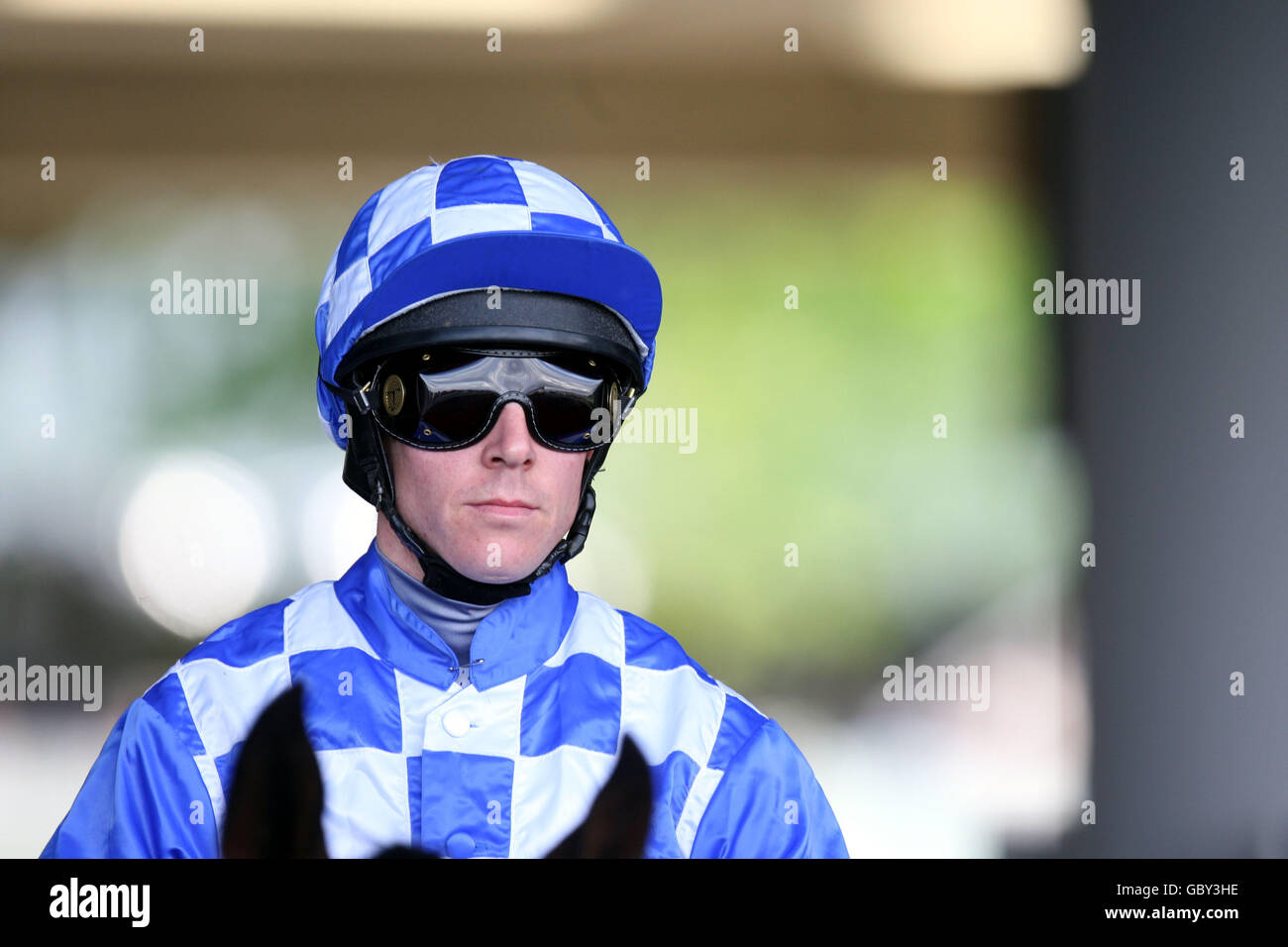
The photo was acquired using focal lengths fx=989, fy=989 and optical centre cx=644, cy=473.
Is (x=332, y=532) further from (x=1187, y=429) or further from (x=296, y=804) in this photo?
(x=1187, y=429)

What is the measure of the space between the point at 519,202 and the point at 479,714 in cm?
61

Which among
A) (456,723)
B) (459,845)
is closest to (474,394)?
(456,723)

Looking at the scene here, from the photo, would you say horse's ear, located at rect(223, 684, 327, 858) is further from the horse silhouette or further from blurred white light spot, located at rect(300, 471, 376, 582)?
blurred white light spot, located at rect(300, 471, 376, 582)

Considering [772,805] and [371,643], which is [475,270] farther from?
[772,805]

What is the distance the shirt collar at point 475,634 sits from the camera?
118 cm

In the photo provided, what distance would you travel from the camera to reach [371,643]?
1.21 metres

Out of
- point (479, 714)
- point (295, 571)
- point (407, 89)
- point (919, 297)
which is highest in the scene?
point (407, 89)

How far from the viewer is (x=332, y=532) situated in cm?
184

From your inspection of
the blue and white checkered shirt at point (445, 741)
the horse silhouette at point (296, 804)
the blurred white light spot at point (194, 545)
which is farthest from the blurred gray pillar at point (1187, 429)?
the blurred white light spot at point (194, 545)

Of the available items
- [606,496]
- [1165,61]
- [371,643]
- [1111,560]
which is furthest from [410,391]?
[1165,61]

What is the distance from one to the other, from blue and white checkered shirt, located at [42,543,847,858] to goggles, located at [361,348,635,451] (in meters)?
0.19

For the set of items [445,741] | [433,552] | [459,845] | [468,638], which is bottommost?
[459,845]

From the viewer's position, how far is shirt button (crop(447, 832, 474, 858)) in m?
1.12

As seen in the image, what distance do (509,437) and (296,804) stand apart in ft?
1.62
